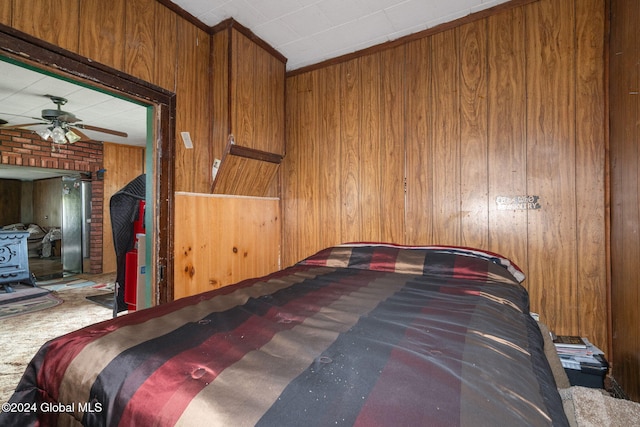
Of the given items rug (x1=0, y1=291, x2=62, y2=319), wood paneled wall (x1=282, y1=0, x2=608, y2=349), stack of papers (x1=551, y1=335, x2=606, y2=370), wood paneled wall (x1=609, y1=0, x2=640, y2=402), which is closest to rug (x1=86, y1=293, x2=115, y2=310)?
rug (x1=0, y1=291, x2=62, y2=319)

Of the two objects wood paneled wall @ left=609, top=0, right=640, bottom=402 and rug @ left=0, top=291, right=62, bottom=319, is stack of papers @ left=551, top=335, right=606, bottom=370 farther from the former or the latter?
rug @ left=0, top=291, right=62, bottom=319

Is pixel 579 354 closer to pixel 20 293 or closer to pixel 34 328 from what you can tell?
pixel 34 328

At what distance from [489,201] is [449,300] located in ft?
3.89

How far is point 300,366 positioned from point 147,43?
235 centimetres

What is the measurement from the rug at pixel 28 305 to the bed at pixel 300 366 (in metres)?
3.46

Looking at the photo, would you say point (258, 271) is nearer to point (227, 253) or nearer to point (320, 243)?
point (227, 253)

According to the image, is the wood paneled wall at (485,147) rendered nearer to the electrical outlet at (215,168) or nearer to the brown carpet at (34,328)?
the electrical outlet at (215,168)

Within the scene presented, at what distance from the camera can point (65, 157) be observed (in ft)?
17.5

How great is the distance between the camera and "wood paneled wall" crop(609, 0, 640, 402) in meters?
1.54

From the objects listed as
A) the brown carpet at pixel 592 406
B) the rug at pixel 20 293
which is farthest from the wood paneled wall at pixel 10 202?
the brown carpet at pixel 592 406

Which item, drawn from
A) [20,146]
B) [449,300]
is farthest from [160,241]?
[20,146]

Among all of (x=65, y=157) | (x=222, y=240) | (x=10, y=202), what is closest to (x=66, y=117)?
(x=65, y=157)

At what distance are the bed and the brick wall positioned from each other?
570cm

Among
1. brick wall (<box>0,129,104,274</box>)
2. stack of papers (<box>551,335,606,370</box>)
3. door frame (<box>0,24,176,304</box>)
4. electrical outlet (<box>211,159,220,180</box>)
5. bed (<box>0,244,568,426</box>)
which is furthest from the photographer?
brick wall (<box>0,129,104,274</box>)
